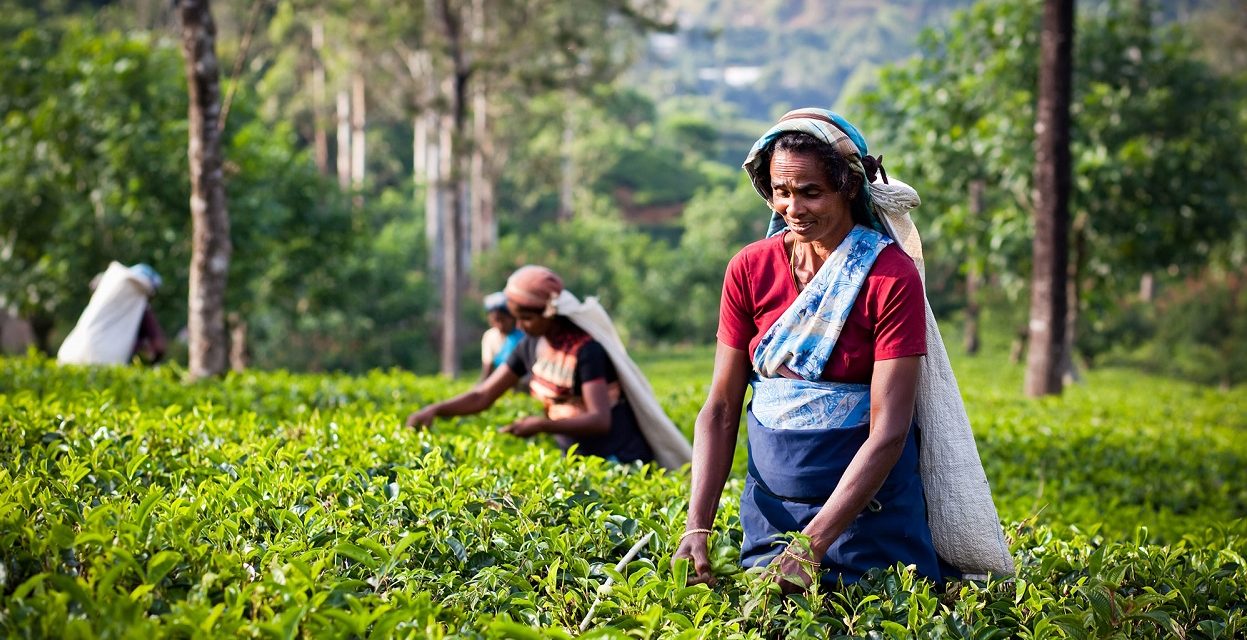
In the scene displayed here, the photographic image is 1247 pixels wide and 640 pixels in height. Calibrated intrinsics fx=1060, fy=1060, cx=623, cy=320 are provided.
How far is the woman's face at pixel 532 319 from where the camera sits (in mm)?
4824

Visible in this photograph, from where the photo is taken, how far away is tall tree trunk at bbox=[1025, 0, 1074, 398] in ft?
31.7

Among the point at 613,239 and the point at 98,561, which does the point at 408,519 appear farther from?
the point at 613,239

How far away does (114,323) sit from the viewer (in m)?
8.22

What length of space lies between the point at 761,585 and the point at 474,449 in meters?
1.60

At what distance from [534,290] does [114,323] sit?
4.95 m

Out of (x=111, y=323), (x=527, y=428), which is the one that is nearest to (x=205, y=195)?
(x=111, y=323)

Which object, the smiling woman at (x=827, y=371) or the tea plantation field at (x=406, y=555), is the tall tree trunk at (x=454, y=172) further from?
the smiling woman at (x=827, y=371)

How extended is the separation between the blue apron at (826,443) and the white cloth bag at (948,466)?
0.23 ft

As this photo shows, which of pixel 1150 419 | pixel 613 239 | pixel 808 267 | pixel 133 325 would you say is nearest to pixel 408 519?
pixel 808 267

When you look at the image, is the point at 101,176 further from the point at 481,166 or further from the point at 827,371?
the point at 481,166

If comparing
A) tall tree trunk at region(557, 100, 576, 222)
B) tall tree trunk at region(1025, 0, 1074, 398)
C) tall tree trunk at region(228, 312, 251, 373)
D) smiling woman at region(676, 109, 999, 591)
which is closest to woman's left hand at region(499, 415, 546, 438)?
smiling woman at region(676, 109, 999, 591)

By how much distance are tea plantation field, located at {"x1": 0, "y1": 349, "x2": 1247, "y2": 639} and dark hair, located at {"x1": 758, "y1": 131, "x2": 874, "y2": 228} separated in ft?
3.10

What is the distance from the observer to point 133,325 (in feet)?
27.2

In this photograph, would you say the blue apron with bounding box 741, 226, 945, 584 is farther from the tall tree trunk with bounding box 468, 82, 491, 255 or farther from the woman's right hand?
the tall tree trunk with bounding box 468, 82, 491, 255
